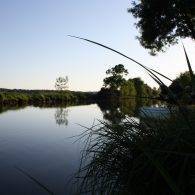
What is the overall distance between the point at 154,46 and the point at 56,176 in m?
11.8

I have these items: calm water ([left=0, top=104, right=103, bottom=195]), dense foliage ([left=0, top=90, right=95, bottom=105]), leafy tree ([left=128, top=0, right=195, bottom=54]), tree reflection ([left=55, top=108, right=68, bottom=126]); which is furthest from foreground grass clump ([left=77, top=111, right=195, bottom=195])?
dense foliage ([left=0, top=90, right=95, bottom=105])

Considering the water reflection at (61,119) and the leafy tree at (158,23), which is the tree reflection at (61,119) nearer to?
the water reflection at (61,119)

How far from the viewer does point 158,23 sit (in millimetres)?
19797

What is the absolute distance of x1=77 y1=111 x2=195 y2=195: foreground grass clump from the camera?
2.53m

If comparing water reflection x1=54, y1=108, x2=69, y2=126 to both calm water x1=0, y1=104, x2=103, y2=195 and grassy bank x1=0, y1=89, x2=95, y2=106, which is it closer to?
calm water x1=0, y1=104, x2=103, y2=195

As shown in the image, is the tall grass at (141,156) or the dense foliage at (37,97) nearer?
the tall grass at (141,156)

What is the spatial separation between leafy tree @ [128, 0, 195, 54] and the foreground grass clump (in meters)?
15.6

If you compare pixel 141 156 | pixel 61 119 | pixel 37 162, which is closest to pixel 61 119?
pixel 61 119

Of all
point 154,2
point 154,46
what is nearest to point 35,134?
point 154,46

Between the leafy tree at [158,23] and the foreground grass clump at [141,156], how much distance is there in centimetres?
1559

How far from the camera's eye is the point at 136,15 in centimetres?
2134

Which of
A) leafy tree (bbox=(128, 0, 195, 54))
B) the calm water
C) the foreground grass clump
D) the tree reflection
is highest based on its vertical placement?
leafy tree (bbox=(128, 0, 195, 54))

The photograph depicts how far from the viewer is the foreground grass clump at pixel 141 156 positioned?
2533 mm

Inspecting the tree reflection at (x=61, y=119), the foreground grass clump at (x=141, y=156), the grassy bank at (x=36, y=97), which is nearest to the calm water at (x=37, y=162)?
the foreground grass clump at (x=141, y=156)
